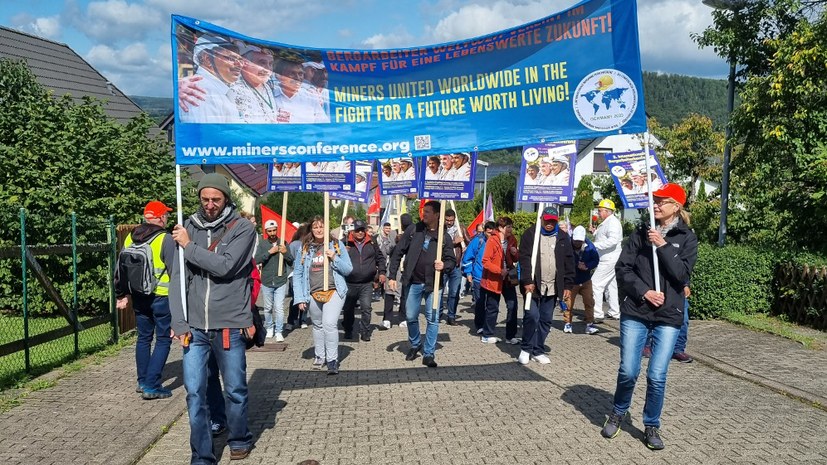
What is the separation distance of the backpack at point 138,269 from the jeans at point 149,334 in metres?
0.17

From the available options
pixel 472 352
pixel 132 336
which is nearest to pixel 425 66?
pixel 472 352

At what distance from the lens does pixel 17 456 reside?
5.43 m

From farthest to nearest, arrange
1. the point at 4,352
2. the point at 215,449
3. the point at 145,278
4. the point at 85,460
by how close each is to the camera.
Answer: the point at 4,352
the point at 145,278
the point at 215,449
the point at 85,460

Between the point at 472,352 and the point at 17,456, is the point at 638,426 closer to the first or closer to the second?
the point at 472,352

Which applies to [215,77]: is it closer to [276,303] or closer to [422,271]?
Answer: [422,271]

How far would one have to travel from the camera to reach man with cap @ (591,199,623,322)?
12227mm

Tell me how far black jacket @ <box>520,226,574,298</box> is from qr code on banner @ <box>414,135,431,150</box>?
294 cm

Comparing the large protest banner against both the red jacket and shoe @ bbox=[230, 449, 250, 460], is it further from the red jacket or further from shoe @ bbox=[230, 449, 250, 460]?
the red jacket

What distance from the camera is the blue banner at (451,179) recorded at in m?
10.2

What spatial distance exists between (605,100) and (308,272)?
4.18 metres

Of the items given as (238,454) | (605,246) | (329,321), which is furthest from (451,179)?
(238,454)

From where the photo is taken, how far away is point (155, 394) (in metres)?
7.28

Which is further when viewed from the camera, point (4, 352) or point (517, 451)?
point (4, 352)

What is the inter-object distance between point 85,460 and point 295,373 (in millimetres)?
3497
